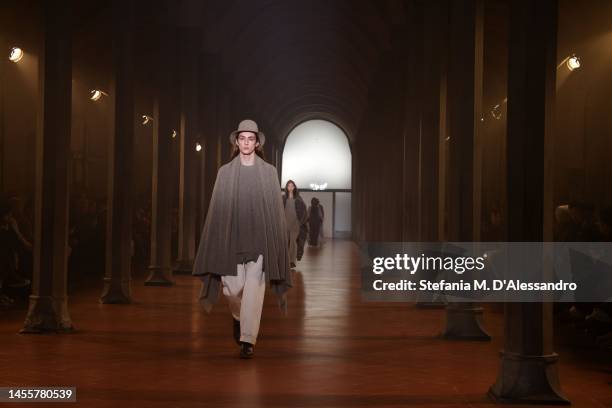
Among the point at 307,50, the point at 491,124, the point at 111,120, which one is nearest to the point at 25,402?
the point at 111,120

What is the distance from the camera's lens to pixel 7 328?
948 centimetres

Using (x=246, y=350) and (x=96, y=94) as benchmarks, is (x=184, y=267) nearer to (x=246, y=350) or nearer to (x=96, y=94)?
(x=96, y=94)

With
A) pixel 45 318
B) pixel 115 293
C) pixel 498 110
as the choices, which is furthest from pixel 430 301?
pixel 498 110

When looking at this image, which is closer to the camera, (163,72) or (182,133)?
(163,72)

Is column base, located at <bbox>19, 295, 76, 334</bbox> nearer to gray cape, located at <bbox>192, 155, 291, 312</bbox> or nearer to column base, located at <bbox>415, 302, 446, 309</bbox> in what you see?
gray cape, located at <bbox>192, 155, 291, 312</bbox>

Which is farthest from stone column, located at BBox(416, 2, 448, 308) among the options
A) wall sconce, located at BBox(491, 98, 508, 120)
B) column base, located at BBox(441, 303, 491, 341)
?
wall sconce, located at BBox(491, 98, 508, 120)

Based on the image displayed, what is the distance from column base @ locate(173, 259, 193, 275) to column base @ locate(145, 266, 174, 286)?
9.05ft

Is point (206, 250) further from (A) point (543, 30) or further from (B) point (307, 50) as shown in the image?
(B) point (307, 50)

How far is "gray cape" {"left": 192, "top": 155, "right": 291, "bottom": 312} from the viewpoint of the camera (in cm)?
791

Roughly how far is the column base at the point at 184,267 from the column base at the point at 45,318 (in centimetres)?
918

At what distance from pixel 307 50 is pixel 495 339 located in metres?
26.8

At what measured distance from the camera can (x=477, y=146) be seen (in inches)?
350

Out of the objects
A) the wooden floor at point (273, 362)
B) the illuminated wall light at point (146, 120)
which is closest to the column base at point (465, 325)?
the wooden floor at point (273, 362)

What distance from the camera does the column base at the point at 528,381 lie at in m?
5.96
